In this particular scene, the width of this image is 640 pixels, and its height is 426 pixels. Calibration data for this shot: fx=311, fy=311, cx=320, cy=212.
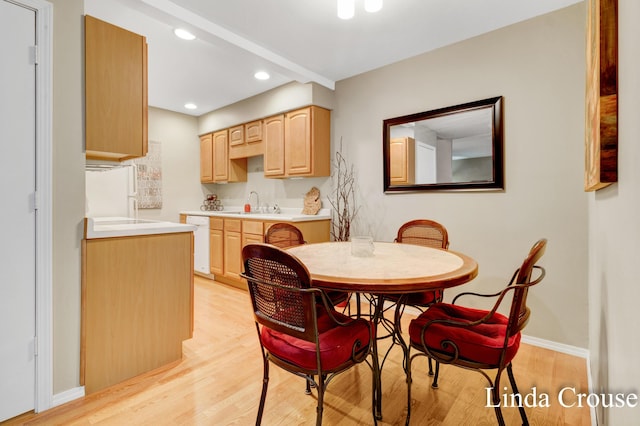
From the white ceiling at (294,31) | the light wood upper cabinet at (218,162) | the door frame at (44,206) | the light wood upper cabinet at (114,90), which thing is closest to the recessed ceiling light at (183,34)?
the white ceiling at (294,31)

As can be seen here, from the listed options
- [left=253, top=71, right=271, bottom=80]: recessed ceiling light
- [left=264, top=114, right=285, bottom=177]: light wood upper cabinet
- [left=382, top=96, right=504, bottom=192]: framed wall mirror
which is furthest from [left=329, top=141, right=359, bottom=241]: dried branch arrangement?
[left=253, top=71, right=271, bottom=80]: recessed ceiling light

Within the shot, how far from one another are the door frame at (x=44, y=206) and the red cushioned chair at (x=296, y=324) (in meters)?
1.18

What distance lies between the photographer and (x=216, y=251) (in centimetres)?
431

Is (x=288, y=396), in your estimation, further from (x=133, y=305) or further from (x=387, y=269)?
(x=133, y=305)

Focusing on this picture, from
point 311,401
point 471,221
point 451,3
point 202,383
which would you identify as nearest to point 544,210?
point 471,221

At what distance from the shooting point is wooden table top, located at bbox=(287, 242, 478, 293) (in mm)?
1245

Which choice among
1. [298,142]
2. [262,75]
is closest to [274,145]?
[298,142]

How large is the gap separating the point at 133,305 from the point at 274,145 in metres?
2.64

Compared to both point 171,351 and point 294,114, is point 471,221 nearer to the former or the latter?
point 294,114

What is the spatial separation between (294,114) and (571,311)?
3261mm

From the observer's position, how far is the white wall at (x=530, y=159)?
2258 millimetres

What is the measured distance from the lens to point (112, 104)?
1.91 metres

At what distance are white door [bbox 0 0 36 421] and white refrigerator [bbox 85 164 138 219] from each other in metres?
2.23

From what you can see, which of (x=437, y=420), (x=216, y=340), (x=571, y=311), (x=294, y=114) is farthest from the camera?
(x=294, y=114)
